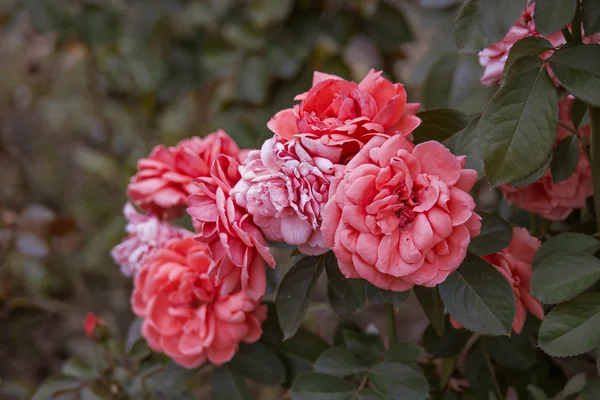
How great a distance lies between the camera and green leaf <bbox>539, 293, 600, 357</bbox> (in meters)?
0.51

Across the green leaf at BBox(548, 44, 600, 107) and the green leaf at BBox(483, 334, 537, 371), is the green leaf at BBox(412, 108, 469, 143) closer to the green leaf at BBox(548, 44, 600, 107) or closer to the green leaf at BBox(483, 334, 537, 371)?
the green leaf at BBox(548, 44, 600, 107)

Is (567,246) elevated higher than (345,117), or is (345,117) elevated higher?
(345,117)

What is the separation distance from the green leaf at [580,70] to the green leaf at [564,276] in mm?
140

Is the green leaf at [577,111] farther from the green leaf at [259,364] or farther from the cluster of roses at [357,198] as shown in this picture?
the green leaf at [259,364]

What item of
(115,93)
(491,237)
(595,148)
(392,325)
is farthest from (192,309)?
(115,93)

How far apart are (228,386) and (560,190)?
0.41 m

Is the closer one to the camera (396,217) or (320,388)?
(396,217)

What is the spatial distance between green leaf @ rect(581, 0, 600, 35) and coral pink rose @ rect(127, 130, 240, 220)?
345 millimetres

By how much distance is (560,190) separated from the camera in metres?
0.61

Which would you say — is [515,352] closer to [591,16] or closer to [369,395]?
[369,395]

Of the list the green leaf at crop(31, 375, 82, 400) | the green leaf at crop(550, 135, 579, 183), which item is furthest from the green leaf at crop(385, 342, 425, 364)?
the green leaf at crop(31, 375, 82, 400)

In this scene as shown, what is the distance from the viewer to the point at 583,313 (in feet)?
1.72

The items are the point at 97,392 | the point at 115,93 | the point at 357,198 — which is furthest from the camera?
the point at 115,93

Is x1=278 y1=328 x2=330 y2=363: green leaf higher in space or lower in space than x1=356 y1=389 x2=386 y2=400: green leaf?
lower
